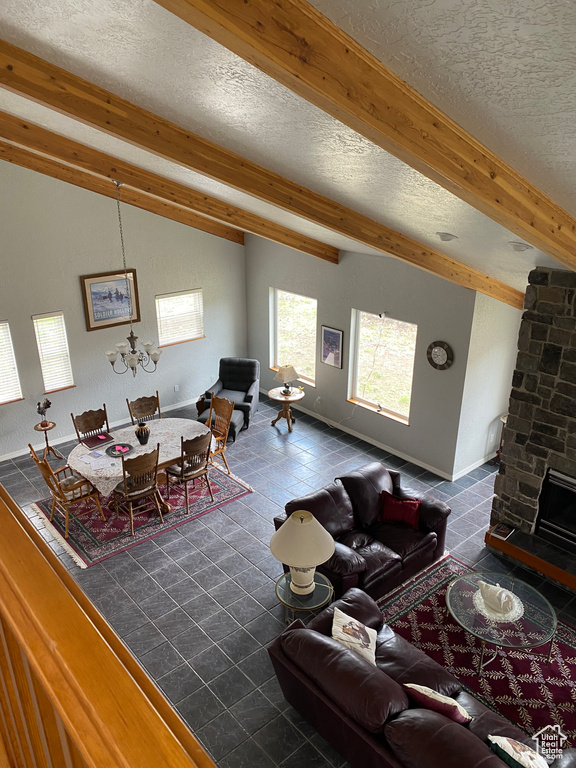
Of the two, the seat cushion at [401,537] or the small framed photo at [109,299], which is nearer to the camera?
the seat cushion at [401,537]

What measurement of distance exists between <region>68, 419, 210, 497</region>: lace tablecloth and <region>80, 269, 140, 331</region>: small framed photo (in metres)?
2.07

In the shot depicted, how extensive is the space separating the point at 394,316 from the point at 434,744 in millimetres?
5735

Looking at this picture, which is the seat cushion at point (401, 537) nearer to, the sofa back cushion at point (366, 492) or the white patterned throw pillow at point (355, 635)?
the sofa back cushion at point (366, 492)

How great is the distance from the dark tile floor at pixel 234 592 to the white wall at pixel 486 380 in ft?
1.37

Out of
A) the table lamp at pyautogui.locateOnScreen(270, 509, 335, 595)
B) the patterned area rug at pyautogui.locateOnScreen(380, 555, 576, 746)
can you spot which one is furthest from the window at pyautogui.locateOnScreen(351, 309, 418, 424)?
the table lamp at pyautogui.locateOnScreen(270, 509, 335, 595)

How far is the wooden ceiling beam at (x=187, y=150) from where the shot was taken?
3861mm

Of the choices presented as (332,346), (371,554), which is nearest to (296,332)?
(332,346)

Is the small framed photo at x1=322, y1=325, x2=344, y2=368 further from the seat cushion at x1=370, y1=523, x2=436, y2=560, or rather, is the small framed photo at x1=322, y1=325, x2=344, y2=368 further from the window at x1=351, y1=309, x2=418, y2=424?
the seat cushion at x1=370, y1=523, x2=436, y2=560

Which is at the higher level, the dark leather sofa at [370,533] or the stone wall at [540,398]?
the stone wall at [540,398]

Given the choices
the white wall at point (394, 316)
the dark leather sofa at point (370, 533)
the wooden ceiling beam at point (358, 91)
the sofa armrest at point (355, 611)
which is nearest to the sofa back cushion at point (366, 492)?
the dark leather sofa at point (370, 533)


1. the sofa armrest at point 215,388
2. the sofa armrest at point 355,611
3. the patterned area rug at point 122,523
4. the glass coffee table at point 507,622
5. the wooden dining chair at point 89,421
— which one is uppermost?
the wooden dining chair at point 89,421

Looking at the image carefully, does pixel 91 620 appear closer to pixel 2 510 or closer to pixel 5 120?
pixel 2 510

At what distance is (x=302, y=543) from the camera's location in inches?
165

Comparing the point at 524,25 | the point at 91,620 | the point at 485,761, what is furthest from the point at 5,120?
the point at 485,761
